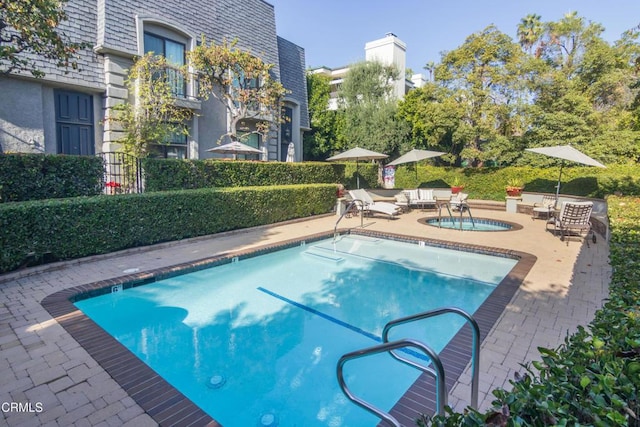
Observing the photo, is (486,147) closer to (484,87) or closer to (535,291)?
(484,87)

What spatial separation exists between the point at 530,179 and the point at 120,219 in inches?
695

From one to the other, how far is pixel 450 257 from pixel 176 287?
20.7 ft

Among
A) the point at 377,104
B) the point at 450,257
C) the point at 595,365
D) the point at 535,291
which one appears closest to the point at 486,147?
the point at 377,104

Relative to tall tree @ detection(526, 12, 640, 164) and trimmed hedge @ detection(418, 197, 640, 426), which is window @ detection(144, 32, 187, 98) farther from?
tall tree @ detection(526, 12, 640, 164)

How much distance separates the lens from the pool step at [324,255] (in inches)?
342

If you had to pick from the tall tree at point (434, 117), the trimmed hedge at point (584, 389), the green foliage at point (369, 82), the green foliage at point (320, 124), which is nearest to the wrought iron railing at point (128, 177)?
the trimmed hedge at point (584, 389)

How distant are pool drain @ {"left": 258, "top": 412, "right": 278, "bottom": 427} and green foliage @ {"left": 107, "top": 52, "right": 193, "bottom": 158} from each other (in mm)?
10670

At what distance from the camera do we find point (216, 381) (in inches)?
157

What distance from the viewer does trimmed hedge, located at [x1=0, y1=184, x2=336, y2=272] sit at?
20.9ft

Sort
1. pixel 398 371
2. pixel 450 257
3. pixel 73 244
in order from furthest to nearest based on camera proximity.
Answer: pixel 450 257
pixel 73 244
pixel 398 371

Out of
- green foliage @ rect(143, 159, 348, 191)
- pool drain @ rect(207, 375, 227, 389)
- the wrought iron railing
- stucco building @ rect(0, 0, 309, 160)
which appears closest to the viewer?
pool drain @ rect(207, 375, 227, 389)

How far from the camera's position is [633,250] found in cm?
394

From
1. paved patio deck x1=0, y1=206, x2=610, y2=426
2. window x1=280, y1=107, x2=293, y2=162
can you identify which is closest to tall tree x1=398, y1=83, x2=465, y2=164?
window x1=280, y1=107, x2=293, y2=162

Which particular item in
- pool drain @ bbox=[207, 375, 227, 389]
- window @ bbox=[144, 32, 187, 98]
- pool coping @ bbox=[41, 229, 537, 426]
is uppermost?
window @ bbox=[144, 32, 187, 98]
